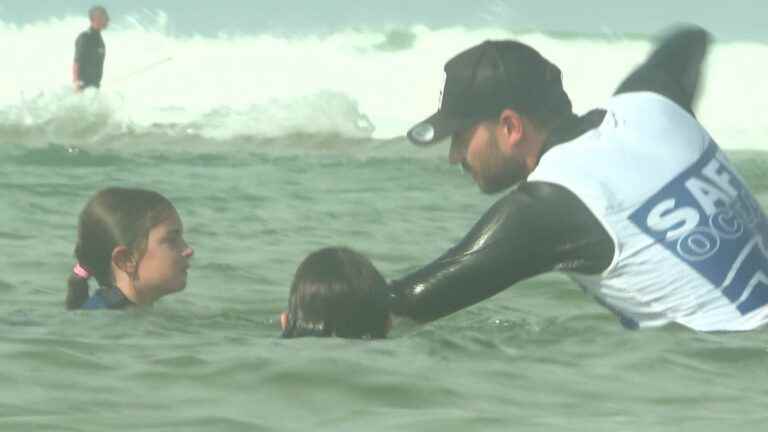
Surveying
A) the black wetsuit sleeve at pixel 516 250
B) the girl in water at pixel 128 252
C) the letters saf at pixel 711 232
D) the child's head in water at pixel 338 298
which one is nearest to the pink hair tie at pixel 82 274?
the girl in water at pixel 128 252

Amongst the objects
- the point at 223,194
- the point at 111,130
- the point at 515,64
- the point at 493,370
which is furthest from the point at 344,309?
the point at 111,130

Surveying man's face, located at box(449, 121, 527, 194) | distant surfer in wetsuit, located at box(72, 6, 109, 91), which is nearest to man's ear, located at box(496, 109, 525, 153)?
man's face, located at box(449, 121, 527, 194)

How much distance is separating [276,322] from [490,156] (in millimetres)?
1868

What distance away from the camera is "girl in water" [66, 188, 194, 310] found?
646 centimetres

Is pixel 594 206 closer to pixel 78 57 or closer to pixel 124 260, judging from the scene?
pixel 124 260

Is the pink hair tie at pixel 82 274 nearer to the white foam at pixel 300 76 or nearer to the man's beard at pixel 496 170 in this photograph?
the man's beard at pixel 496 170

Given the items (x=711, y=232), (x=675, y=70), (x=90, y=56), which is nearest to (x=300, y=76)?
(x=90, y=56)

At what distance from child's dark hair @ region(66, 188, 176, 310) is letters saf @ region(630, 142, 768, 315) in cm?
214

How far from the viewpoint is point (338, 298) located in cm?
535

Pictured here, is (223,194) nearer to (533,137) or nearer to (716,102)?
(533,137)

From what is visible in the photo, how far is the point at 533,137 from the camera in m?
5.12

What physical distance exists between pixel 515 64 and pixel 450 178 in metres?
8.86

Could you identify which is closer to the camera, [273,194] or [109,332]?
[109,332]

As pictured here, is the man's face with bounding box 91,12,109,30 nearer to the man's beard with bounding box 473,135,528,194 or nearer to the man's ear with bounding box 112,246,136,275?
the man's ear with bounding box 112,246,136,275
